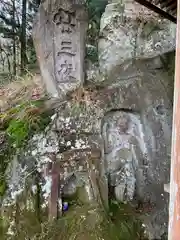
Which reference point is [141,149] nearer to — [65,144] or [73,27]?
[65,144]

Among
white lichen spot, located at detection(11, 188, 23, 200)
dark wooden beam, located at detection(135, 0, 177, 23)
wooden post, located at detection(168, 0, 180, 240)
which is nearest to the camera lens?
wooden post, located at detection(168, 0, 180, 240)

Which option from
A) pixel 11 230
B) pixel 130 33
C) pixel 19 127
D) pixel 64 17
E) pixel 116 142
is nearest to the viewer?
pixel 11 230

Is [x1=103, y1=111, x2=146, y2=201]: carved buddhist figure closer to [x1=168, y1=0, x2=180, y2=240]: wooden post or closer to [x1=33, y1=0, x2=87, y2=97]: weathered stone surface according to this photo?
[x1=33, y1=0, x2=87, y2=97]: weathered stone surface

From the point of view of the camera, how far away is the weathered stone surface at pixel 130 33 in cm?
490

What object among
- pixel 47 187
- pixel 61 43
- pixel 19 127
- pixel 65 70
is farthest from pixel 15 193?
pixel 61 43

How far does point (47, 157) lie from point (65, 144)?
215mm

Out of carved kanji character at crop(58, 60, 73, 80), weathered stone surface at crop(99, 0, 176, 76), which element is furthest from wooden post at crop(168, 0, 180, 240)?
weathered stone surface at crop(99, 0, 176, 76)

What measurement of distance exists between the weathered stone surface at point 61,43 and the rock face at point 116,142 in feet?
0.22

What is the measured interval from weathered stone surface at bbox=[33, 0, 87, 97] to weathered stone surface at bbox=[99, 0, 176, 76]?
1.58 meters

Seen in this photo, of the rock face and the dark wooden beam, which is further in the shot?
the rock face

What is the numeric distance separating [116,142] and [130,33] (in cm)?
242

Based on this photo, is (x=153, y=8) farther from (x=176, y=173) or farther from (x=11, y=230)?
(x=11, y=230)

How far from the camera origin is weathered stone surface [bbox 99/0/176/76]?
490 cm

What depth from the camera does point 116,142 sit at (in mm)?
3346
